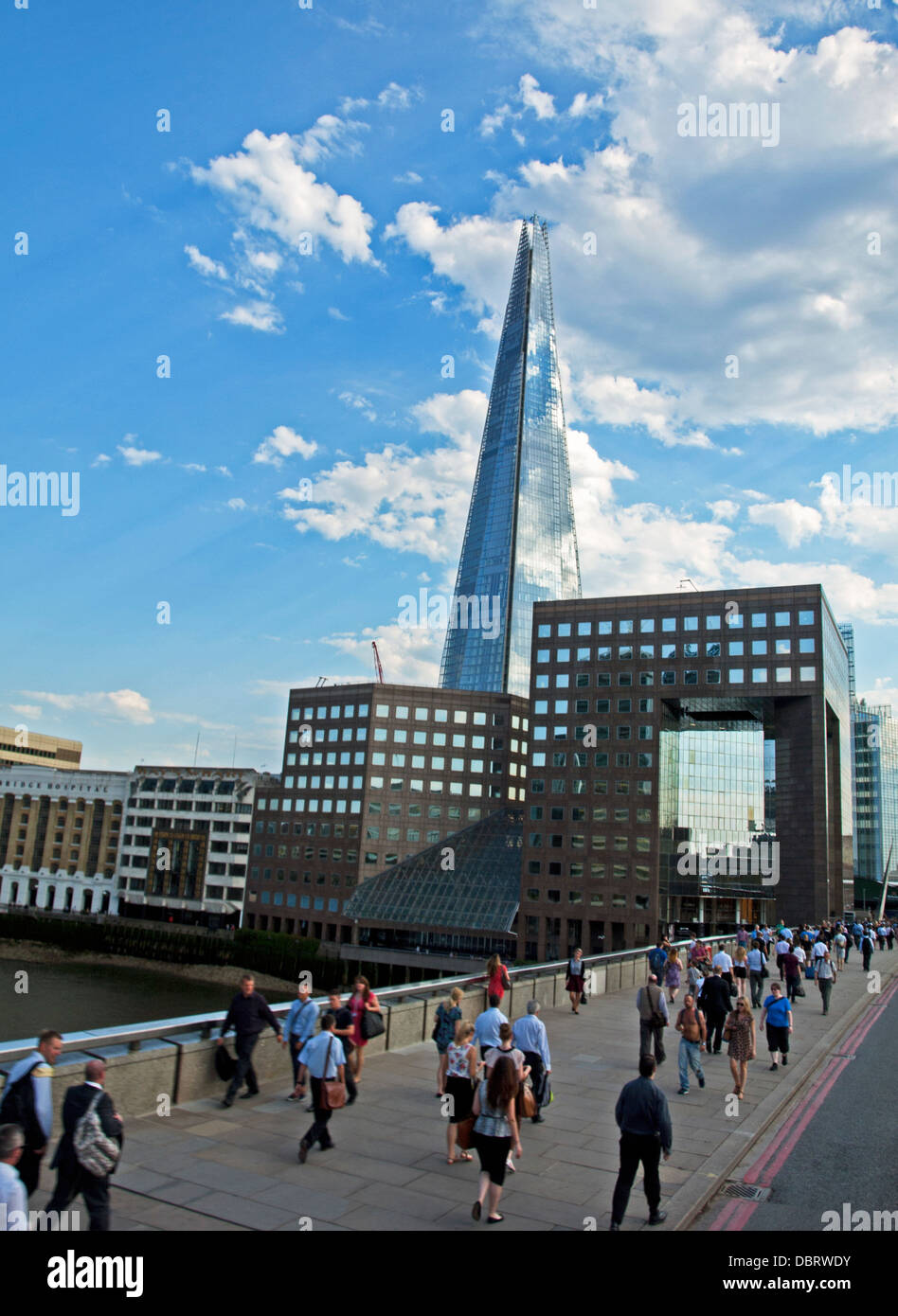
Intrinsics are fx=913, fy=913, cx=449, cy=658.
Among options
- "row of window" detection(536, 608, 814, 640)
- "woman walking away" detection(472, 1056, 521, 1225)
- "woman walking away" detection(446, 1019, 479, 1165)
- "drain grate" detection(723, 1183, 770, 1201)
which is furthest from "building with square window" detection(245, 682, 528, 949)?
"woman walking away" detection(472, 1056, 521, 1225)

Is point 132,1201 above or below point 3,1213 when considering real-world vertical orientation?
below

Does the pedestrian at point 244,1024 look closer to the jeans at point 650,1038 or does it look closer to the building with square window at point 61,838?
the jeans at point 650,1038

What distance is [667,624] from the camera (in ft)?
313

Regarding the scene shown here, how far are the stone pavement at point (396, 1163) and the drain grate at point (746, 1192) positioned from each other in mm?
181

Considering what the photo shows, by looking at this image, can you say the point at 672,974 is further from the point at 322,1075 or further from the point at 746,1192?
the point at 322,1075

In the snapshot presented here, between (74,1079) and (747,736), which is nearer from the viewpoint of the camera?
(74,1079)

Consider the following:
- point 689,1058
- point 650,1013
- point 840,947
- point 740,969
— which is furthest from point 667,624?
point 650,1013

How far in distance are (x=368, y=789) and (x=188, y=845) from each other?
Answer: 31.3 metres

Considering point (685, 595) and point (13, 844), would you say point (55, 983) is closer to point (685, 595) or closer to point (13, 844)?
point (13, 844)

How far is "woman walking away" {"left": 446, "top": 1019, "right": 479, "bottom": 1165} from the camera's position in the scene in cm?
1218

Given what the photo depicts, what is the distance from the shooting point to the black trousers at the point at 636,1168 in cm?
994

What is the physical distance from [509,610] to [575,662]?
9091 centimetres

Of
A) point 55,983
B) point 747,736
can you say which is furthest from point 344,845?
point 747,736
